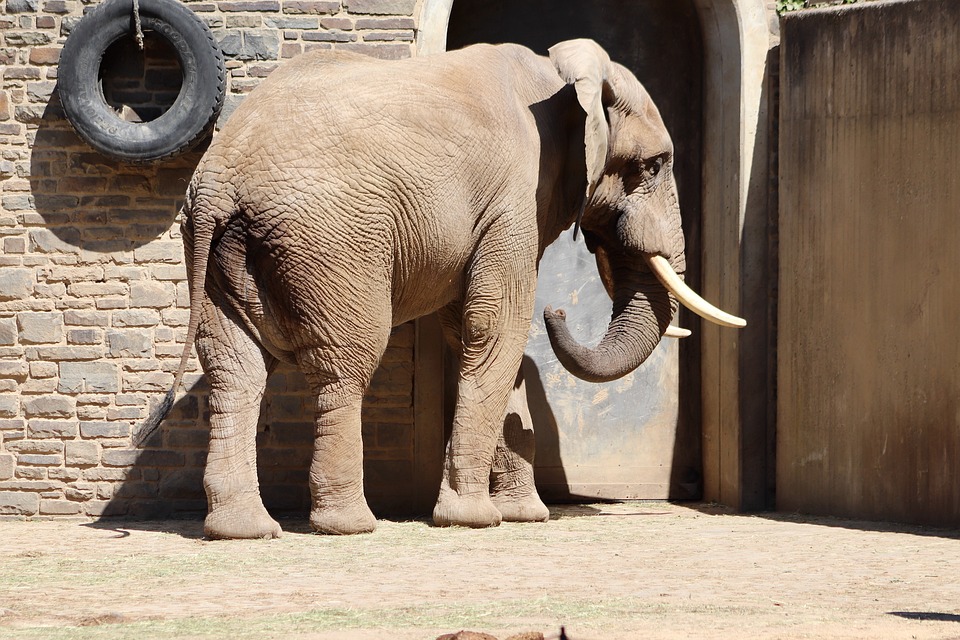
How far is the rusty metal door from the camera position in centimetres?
934

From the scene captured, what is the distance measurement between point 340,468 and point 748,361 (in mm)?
2964

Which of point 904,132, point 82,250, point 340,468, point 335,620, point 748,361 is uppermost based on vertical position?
point 904,132

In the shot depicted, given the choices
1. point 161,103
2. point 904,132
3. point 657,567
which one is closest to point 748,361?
point 904,132

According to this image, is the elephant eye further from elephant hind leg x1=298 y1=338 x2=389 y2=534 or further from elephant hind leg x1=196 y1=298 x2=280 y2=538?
elephant hind leg x1=196 y1=298 x2=280 y2=538

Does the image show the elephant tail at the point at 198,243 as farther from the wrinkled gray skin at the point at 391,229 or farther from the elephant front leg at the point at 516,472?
the elephant front leg at the point at 516,472

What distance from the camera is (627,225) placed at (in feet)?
26.6

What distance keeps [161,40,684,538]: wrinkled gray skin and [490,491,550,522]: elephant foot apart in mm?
12

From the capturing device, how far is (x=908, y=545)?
702cm

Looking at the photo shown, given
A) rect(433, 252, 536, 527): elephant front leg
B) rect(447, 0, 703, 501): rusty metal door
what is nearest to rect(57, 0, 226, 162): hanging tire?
rect(447, 0, 703, 501): rusty metal door

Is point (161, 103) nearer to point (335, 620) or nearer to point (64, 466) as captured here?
point (64, 466)

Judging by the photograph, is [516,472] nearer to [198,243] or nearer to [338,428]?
[338,428]

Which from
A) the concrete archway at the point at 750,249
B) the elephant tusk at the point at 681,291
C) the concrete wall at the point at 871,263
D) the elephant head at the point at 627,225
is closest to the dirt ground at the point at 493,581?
the concrete wall at the point at 871,263

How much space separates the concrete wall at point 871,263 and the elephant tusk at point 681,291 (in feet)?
2.11

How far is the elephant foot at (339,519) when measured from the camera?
23.3 ft
